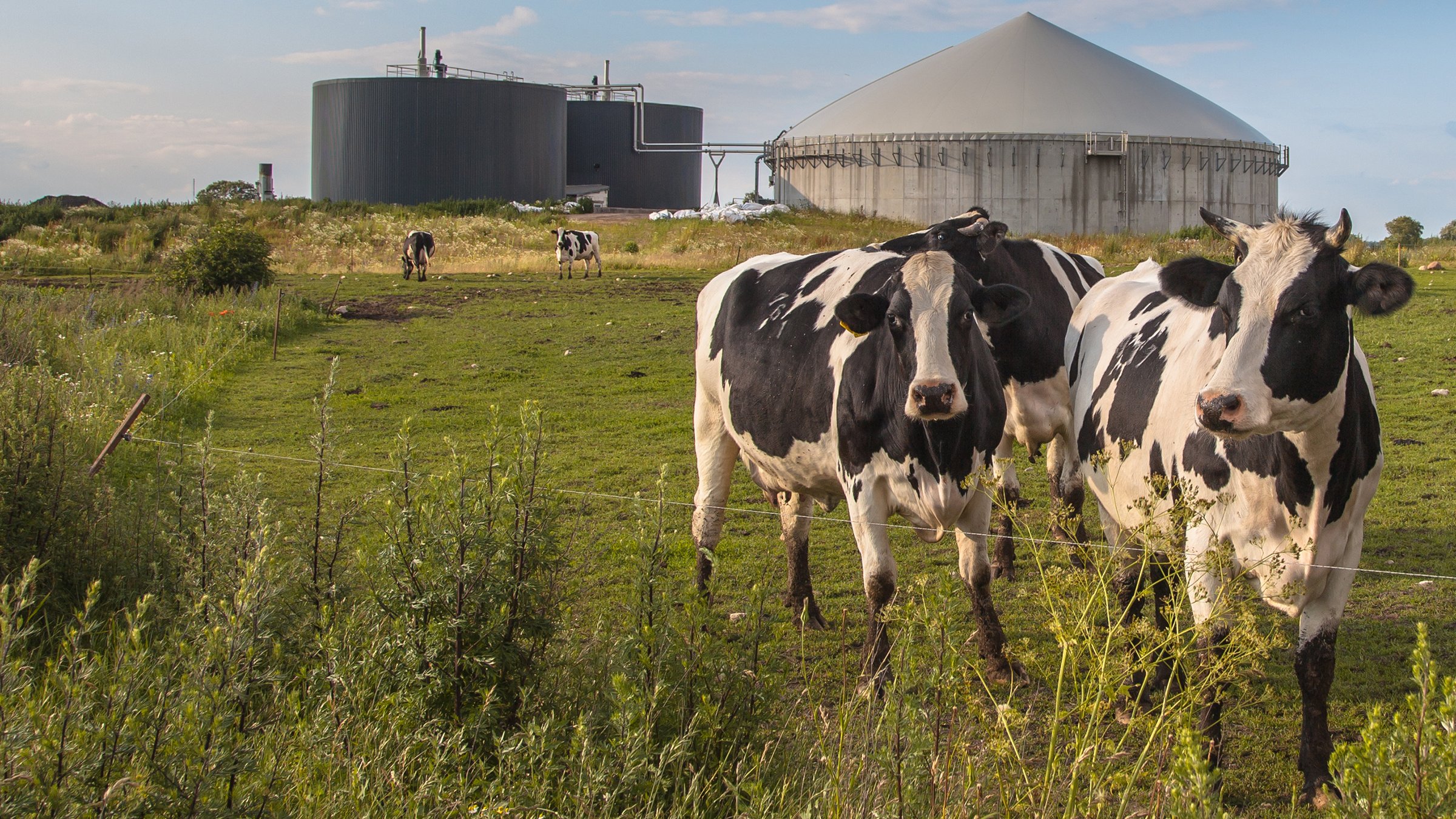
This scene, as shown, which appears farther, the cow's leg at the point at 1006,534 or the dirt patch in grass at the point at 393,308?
the dirt patch in grass at the point at 393,308

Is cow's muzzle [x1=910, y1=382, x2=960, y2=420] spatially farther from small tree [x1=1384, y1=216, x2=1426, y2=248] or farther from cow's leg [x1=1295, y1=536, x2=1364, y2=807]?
small tree [x1=1384, y1=216, x2=1426, y2=248]

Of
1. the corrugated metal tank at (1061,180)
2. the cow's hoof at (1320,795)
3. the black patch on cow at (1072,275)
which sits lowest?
the cow's hoof at (1320,795)

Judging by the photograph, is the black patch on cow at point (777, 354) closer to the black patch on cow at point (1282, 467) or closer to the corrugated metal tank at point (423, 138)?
the black patch on cow at point (1282, 467)

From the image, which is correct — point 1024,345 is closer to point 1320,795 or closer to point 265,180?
point 1320,795

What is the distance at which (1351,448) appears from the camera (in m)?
4.05

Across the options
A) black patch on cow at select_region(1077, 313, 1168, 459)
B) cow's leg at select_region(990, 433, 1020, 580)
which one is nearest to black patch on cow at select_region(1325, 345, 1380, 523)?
black patch on cow at select_region(1077, 313, 1168, 459)

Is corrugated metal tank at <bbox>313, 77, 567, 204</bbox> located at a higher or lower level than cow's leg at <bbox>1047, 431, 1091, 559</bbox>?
higher

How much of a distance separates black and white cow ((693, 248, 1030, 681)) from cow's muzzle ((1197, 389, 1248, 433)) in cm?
101

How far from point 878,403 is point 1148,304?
1539 millimetres

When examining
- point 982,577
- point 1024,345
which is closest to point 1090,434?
point 982,577

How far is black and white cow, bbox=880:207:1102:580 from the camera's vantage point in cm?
690

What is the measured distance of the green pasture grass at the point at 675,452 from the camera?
16.3 ft

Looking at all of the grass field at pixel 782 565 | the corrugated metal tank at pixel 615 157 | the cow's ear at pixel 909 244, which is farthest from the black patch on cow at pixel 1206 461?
the corrugated metal tank at pixel 615 157

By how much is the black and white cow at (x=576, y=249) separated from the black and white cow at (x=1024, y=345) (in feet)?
66.3
